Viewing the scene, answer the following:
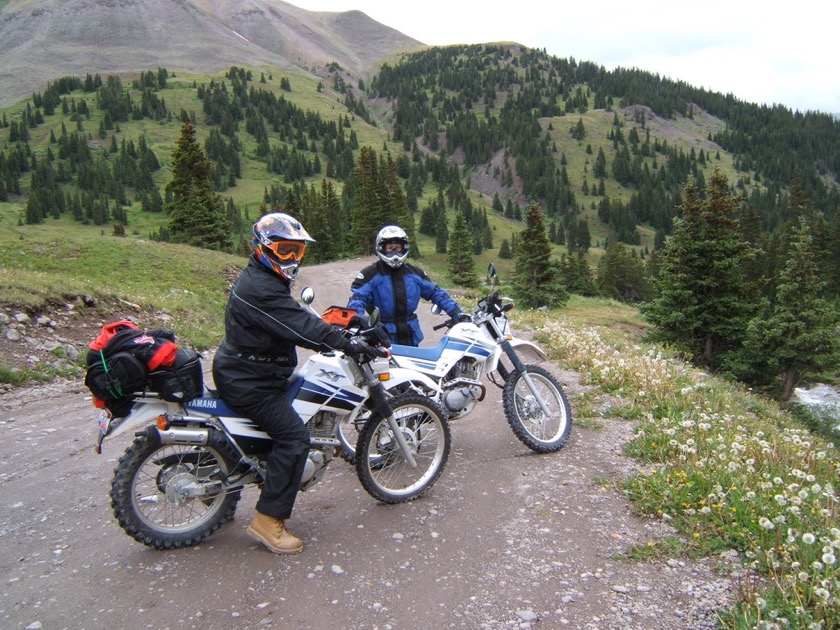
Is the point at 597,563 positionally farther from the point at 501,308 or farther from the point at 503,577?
the point at 501,308

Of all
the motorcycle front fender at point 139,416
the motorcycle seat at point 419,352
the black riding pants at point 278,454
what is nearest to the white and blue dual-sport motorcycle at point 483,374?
the motorcycle seat at point 419,352

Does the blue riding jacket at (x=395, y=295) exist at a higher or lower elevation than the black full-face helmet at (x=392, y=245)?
lower

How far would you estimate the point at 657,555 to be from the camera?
15.5ft

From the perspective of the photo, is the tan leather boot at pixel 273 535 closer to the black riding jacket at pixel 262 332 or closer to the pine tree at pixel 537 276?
the black riding jacket at pixel 262 332

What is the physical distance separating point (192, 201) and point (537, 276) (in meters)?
30.9

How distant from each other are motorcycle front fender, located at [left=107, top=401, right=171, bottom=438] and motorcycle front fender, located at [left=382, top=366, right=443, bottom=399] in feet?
7.31

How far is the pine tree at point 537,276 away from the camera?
44.3 metres

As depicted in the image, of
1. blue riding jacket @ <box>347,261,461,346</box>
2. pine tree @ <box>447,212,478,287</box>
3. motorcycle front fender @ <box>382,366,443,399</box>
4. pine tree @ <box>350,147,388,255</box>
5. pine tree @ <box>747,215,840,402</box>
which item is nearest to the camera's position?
motorcycle front fender @ <box>382,366,443,399</box>

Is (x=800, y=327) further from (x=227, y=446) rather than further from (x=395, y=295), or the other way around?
(x=227, y=446)

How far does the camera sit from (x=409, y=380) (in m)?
6.20

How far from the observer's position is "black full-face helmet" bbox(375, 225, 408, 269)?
284 inches

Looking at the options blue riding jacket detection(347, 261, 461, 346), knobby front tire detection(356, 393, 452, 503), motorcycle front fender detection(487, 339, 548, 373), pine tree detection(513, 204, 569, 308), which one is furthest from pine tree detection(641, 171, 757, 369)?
knobby front tire detection(356, 393, 452, 503)

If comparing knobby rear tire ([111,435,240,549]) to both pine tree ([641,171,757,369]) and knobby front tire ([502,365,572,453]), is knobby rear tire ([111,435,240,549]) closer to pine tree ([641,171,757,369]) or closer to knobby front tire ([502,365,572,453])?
knobby front tire ([502,365,572,453])

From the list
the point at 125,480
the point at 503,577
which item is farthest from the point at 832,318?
the point at 125,480
